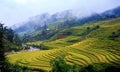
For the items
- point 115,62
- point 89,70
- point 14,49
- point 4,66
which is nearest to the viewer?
point 4,66

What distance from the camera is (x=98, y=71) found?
77125 millimetres

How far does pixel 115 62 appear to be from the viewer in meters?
98.1

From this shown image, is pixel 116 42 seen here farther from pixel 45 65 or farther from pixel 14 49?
pixel 14 49

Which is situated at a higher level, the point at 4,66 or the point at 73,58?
the point at 4,66

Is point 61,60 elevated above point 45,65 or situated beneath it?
elevated above

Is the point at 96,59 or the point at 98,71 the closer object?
the point at 98,71

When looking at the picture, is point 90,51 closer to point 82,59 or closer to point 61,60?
point 82,59

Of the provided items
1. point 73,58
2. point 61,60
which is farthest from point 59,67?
point 73,58

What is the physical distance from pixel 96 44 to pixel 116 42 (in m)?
9.89

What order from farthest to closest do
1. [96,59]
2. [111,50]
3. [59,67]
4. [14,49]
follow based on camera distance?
[14,49], [111,50], [96,59], [59,67]

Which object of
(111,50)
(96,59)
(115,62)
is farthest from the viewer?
(111,50)

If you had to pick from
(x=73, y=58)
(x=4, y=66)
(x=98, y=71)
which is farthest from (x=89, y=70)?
(x=73, y=58)

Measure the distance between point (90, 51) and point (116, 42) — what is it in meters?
16.2

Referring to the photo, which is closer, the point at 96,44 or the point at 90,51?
the point at 90,51
